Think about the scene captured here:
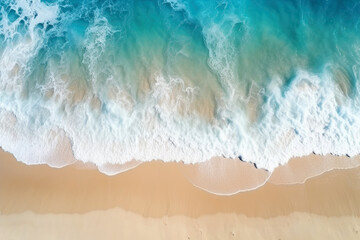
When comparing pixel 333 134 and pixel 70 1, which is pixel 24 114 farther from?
pixel 333 134

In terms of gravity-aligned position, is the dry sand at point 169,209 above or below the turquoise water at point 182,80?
below

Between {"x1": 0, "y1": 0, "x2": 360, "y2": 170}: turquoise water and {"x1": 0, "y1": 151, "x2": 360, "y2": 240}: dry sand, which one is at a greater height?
{"x1": 0, "y1": 0, "x2": 360, "y2": 170}: turquoise water

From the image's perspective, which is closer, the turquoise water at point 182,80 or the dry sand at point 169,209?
the dry sand at point 169,209

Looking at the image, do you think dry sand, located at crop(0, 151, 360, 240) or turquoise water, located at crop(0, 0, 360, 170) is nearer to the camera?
dry sand, located at crop(0, 151, 360, 240)

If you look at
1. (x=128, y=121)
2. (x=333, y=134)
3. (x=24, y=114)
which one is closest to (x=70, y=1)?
(x=24, y=114)
